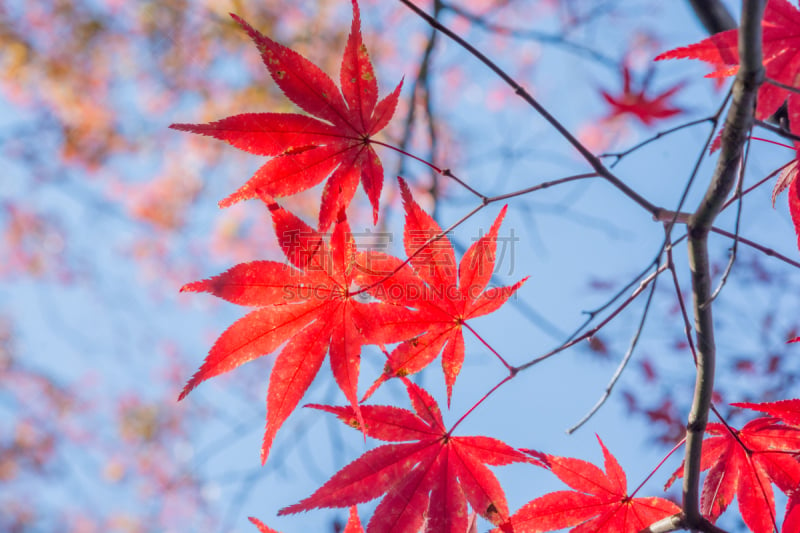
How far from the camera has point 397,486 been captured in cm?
126

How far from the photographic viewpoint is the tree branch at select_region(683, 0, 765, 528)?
837 millimetres

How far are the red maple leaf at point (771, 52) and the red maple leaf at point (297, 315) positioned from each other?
77cm

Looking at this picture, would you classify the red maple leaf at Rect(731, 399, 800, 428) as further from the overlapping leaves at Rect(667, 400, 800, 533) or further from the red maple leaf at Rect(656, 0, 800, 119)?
the red maple leaf at Rect(656, 0, 800, 119)

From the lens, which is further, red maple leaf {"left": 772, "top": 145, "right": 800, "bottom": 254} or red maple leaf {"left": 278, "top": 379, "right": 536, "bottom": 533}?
red maple leaf {"left": 278, "top": 379, "right": 536, "bottom": 533}

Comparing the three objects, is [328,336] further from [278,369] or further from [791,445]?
[791,445]

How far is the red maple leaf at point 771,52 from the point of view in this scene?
1002mm

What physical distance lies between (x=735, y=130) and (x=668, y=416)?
3.71m

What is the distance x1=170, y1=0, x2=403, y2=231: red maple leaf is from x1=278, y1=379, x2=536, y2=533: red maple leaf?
18.6 inches

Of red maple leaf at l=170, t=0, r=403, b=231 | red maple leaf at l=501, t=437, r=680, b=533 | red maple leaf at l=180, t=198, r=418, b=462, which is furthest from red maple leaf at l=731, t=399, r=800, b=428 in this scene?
red maple leaf at l=170, t=0, r=403, b=231

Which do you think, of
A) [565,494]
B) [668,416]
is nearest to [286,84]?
[565,494]

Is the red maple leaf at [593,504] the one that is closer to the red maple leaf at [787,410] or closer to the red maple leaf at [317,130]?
the red maple leaf at [787,410]

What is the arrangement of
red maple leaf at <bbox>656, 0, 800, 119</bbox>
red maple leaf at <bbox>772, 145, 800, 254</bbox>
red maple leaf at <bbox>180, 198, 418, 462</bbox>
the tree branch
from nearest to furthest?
the tree branch
red maple leaf at <bbox>656, 0, 800, 119</bbox>
red maple leaf at <bbox>772, 145, 800, 254</bbox>
red maple leaf at <bbox>180, 198, 418, 462</bbox>

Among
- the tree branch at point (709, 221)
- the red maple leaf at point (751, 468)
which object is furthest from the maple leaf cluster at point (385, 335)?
the tree branch at point (709, 221)

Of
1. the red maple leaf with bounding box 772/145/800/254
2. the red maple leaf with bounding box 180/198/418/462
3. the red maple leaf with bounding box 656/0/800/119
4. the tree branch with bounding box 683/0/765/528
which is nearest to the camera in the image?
the tree branch with bounding box 683/0/765/528
